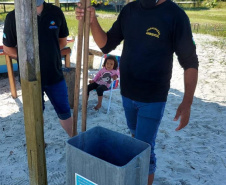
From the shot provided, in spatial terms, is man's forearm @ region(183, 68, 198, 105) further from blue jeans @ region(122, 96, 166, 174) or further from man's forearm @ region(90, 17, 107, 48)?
man's forearm @ region(90, 17, 107, 48)

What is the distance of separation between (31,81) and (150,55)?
2.82 feet

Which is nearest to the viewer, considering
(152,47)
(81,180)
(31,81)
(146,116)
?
(81,180)

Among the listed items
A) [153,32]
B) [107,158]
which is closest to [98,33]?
[153,32]

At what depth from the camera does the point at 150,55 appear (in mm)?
1998

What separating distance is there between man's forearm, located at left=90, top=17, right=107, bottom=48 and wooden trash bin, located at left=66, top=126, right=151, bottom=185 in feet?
2.51

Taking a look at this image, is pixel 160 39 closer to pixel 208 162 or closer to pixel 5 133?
pixel 208 162

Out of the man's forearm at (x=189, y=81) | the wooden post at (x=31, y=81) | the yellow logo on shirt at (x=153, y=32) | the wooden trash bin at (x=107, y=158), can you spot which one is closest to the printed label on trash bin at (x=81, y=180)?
the wooden trash bin at (x=107, y=158)

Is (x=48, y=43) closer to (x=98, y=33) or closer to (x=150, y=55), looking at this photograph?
(x=98, y=33)

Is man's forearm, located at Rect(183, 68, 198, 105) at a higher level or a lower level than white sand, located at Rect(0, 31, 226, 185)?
higher

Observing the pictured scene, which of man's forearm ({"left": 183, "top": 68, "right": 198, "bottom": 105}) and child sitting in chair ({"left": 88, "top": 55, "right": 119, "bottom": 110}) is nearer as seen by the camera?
man's forearm ({"left": 183, "top": 68, "right": 198, "bottom": 105})

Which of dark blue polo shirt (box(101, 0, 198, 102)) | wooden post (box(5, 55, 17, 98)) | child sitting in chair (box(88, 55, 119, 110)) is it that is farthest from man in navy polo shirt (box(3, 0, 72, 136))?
wooden post (box(5, 55, 17, 98))

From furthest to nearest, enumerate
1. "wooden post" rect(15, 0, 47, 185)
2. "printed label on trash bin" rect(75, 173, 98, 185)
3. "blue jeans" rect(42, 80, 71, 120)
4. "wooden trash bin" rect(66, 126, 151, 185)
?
"blue jeans" rect(42, 80, 71, 120) < "wooden post" rect(15, 0, 47, 185) < "printed label on trash bin" rect(75, 173, 98, 185) < "wooden trash bin" rect(66, 126, 151, 185)

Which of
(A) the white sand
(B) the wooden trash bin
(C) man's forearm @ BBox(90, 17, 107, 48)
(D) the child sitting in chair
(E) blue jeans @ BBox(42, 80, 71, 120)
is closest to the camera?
(B) the wooden trash bin

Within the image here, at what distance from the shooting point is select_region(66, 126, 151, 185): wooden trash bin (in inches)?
57.2
